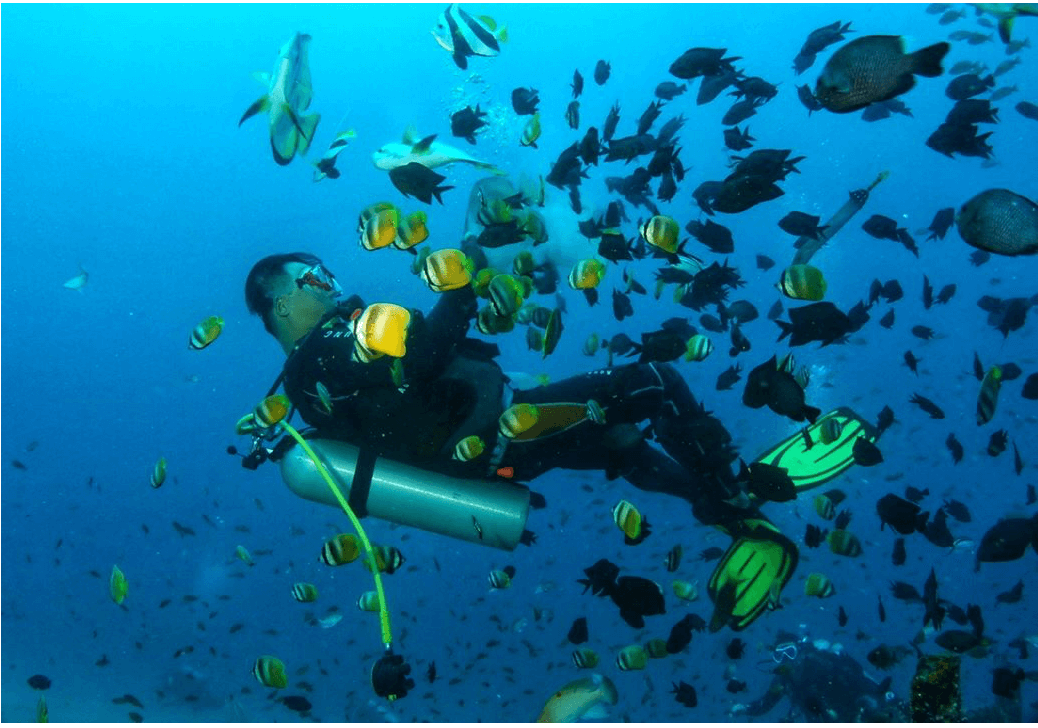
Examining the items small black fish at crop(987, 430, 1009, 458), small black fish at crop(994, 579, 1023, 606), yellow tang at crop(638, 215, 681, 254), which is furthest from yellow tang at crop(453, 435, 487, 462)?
small black fish at crop(994, 579, 1023, 606)

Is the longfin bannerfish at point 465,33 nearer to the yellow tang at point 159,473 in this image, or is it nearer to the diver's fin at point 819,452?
the diver's fin at point 819,452

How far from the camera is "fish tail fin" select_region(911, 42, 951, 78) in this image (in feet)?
10.4

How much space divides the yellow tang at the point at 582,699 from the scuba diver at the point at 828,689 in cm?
680

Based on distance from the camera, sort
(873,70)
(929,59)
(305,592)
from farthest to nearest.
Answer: (305,592) < (873,70) < (929,59)

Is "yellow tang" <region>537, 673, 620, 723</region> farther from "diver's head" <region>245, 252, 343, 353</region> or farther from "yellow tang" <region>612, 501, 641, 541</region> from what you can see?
"diver's head" <region>245, 252, 343, 353</region>

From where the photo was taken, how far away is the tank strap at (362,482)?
5.37m

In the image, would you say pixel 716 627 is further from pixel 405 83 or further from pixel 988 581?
pixel 405 83

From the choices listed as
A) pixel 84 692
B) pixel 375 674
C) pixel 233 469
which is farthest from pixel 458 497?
pixel 233 469

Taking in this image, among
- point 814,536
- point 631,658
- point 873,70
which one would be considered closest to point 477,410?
point 631,658

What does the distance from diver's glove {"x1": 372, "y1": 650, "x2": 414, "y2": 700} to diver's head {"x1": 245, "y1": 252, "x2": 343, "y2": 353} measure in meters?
2.73

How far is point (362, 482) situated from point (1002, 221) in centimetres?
489

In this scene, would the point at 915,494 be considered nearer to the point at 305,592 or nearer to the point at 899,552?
the point at 899,552

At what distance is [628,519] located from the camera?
192 inches

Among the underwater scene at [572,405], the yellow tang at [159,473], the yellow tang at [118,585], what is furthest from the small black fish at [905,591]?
the yellow tang at [118,585]
